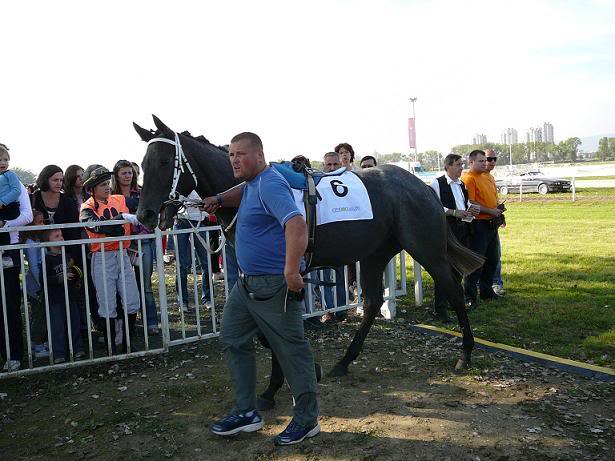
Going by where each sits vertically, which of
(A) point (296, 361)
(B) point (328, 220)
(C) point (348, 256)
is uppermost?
(B) point (328, 220)

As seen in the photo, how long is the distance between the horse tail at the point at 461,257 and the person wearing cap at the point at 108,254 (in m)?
3.28

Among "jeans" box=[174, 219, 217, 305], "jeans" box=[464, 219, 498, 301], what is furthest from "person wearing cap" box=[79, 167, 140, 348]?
"jeans" box=[464, 219, 498, 301]

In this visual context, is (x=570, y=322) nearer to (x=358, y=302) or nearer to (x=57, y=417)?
(x=358, y=302)

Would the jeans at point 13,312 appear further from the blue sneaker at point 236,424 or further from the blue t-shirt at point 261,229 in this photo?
the blue t-shirt at point 261,229

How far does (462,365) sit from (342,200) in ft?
6.34

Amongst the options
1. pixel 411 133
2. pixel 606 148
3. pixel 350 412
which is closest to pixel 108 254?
pixel 350 412

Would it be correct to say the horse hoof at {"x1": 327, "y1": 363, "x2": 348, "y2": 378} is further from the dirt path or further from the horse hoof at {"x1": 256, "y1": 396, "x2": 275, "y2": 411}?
the horse hoof at {"x1": 256, "y1": 396, "x2": 275, "y2": 411}

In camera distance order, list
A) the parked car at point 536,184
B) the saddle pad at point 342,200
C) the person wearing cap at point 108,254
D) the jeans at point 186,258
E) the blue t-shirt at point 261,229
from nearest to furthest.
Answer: the blue t-shirt at point 261,229
the saddle pad at point 342,200
the person wearing cap at point 108,254
the jeans at point 186,258
the parked car at point 536,184

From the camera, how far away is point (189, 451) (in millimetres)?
3721

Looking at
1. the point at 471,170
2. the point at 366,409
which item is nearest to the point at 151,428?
the point at 366,409

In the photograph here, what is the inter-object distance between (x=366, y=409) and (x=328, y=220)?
1545mm

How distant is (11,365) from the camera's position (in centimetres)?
534

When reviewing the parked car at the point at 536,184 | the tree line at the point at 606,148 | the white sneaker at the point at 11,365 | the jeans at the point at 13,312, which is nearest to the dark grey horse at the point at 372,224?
the jeans at the point at 13,312

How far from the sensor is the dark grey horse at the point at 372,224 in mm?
4320
